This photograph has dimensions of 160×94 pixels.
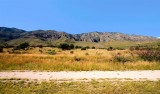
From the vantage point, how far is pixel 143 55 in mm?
24562

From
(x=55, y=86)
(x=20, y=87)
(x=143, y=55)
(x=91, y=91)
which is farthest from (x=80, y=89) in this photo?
(x=143, y=55)

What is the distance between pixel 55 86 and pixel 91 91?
6.30 ft

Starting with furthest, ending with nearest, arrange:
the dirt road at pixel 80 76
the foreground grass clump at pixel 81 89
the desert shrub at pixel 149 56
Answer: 1. the desert shrub at pixel 149 56
2. the dirt road at pixel 80 76
3. the foreground grass clump at pixel 81 89

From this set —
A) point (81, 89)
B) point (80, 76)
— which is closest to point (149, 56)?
point (80, 76)

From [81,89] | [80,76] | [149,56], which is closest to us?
[81,89]

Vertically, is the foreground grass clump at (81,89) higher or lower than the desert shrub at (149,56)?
lower

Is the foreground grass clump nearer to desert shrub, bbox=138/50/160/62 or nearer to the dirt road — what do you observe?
the dirt road

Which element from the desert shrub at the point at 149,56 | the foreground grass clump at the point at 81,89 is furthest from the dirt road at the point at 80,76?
the desert shrub at the point at 149,56

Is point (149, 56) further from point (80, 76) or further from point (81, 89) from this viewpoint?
point (81, 89)

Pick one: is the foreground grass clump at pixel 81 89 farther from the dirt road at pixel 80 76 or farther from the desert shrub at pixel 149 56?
the desert shrub at pixel 149 56

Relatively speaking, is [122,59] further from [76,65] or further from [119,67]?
[76,65]

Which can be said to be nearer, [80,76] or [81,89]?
[81,89]

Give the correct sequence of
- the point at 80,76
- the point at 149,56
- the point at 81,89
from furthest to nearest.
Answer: the point at 149,56 < the point at 80,76 < the point at 81,89

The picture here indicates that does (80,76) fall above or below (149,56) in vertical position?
below
